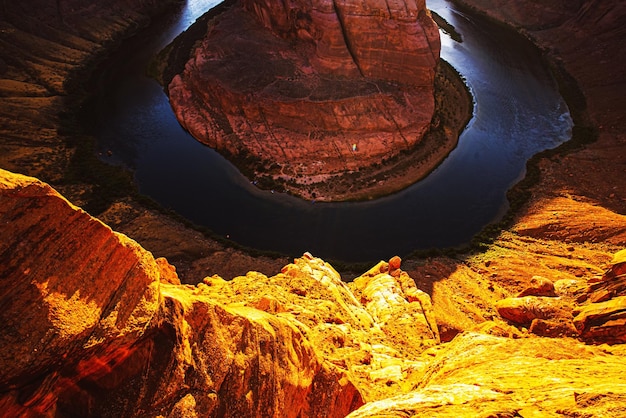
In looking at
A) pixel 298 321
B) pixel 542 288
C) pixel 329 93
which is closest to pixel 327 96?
pixel 329 93

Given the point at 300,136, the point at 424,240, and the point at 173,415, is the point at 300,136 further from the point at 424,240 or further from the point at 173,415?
the point at 173,415

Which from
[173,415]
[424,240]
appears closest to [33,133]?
[424,240]

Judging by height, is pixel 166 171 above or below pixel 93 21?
below

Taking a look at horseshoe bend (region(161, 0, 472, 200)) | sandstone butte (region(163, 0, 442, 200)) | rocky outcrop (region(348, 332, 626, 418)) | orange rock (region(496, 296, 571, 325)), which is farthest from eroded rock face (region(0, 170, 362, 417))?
sandstone butte (region(163, 0, 442, 200))

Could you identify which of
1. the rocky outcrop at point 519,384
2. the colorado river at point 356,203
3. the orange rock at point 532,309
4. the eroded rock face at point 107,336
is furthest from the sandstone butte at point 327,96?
the eroded rock face at point 107,336

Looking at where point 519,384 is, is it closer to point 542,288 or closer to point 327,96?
point 542,288
